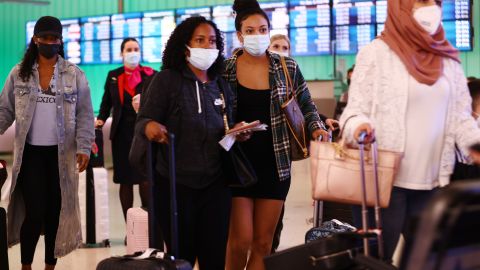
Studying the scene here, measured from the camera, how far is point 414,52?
10.8ft

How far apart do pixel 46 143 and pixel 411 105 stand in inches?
102

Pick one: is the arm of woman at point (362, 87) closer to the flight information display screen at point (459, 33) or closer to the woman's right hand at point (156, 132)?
the woman's right hand at point (156, 132)

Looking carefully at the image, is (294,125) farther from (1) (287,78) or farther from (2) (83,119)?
(2) (83,119)

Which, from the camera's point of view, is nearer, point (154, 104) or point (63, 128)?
point (154, 104)

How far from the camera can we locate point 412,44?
3289 mm

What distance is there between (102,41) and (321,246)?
15595 mm

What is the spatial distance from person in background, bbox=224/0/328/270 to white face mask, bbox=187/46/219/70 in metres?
0.37

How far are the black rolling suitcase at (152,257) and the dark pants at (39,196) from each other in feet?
5.21

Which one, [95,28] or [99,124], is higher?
[95,28]

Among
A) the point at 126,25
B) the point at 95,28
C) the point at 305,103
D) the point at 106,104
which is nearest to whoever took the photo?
the point at 305,103

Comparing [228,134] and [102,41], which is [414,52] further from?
[102,41]

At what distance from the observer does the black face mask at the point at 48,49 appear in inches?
205

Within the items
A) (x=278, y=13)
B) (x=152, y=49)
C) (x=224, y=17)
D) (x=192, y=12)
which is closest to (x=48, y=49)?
(x=278, y=13)

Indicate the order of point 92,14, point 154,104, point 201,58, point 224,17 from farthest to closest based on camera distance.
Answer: point 92,14 → point 224,17 → point 201,58 → point 154,104
